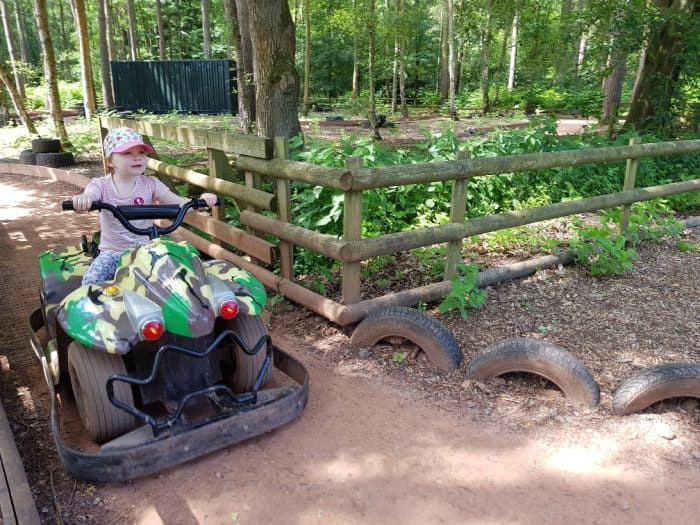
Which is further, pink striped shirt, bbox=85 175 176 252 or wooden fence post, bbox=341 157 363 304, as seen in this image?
wooden fence post, bbox=341 157 363 304

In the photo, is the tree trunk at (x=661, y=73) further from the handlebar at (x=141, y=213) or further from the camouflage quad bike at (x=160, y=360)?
the camouflage quad bike at (x=160, y=360)

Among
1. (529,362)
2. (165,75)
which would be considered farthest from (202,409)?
(165,75)

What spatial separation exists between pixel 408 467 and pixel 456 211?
253cm

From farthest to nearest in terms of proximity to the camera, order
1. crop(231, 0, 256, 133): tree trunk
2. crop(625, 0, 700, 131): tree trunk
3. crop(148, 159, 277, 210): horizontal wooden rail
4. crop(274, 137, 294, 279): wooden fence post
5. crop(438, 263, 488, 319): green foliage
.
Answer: crop(231, 0, 256, 133): tree trunk → crop(625, 0, 700, 131): tree trunk → crop(148, 159, 277, 210): horizontal wooden rail → crop(274, 137, 294, 279): wooden fence post → crop(438, 263, 488, 319): green foliage

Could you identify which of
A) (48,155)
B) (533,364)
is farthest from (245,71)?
(533,364)

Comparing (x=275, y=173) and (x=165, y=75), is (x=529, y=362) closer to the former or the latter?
(x=275, y=173)

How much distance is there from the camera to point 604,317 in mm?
4566

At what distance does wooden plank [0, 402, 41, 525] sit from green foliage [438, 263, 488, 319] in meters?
2.95

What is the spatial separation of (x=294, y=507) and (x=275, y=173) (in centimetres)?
283

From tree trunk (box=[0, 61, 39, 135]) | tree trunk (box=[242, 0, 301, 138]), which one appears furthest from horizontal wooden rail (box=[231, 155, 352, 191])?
tree trunk (box=[0, 61, 39, 135])

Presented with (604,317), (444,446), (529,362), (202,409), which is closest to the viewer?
(444,446)

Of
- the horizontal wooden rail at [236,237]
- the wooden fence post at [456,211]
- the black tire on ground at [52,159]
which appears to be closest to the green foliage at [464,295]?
the wooden fence post at [456,211]

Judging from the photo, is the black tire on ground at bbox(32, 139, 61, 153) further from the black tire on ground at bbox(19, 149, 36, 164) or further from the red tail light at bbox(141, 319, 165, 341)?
the red tail light at bbox(141, 319, 165, 341)

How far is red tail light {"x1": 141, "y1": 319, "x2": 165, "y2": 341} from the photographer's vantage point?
256 centimetres
